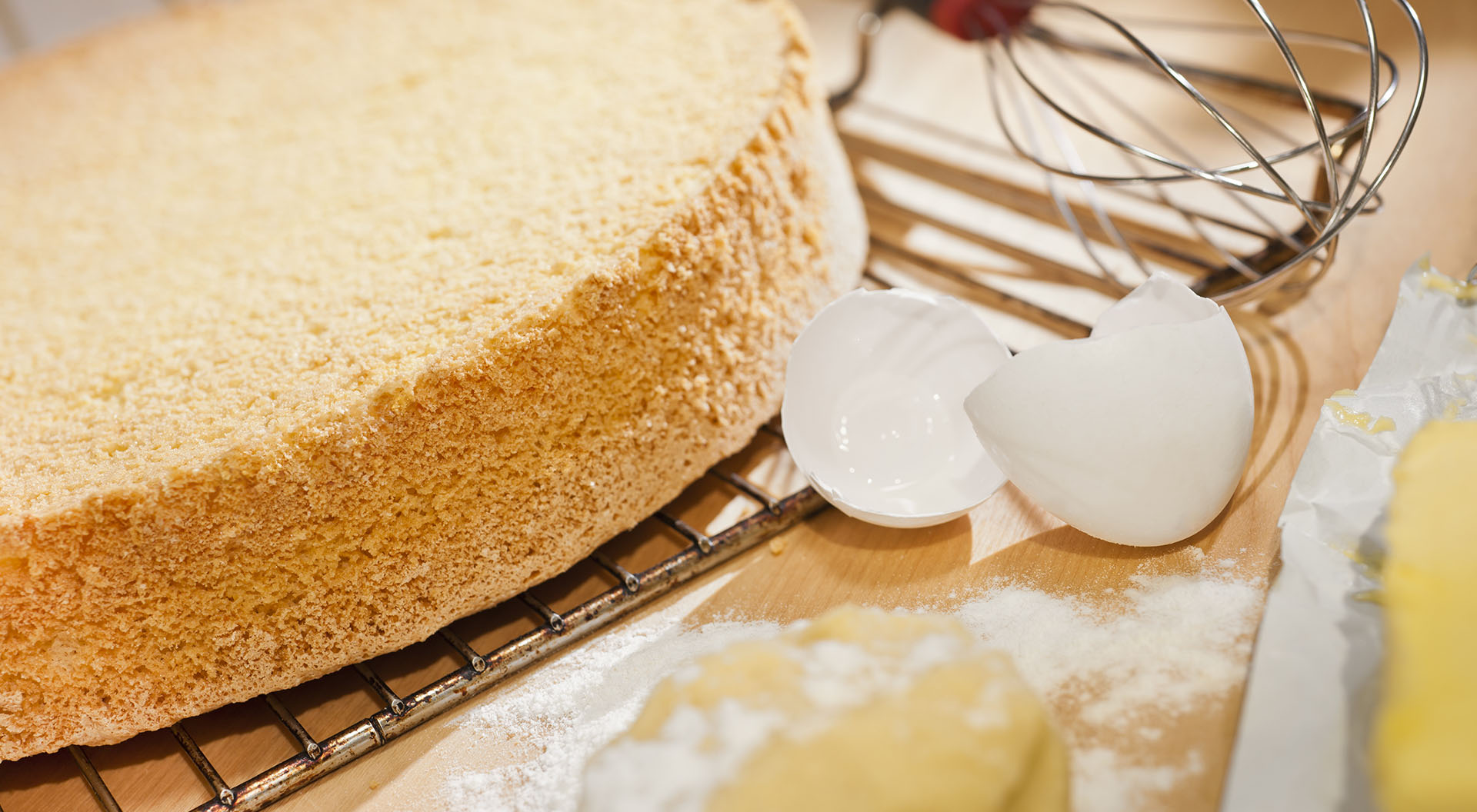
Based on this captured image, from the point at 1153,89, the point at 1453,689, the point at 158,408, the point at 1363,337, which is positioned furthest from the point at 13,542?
the point at 1153,89

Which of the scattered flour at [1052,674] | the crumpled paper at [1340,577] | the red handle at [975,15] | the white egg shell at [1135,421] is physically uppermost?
the red handle at [975,15]

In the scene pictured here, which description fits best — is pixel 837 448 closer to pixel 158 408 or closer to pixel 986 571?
pixel 986 571

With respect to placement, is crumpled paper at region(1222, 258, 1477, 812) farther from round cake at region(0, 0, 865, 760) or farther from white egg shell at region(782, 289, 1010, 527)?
round cake at region(0, 0, 865, 760)

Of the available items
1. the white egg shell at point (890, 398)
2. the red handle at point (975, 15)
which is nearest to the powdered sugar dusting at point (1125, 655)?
the white egg shell at point (890, 398)

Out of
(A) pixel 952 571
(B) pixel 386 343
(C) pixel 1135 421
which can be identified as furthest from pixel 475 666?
(C) pixel 1135 421

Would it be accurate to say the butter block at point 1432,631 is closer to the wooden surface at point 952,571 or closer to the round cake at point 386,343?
the wooden surface at point 952,571

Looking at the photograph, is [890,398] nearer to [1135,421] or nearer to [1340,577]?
[1135,421]
